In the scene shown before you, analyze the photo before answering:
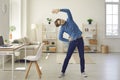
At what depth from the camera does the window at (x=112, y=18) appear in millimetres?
11492

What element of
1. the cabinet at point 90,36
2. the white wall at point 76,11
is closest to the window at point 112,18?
the white wall at point 76,11

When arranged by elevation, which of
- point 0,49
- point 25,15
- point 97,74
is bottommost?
point 97,74

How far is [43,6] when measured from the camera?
1124 centimetres

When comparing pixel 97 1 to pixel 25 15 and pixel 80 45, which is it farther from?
pixel 80 45

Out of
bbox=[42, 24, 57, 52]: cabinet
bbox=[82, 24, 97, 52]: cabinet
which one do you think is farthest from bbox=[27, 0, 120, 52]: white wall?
bbox=[42, 24, 57, 52]: cabinet

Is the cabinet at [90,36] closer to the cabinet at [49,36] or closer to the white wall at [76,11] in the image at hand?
the white wall at [76,11]

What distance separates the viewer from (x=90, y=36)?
11.2 m

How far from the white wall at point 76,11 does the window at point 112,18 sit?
1.01ft

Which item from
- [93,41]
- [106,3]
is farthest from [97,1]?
[93,41]

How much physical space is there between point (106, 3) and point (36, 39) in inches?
162

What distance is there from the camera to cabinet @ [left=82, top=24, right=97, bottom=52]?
36.8 feet

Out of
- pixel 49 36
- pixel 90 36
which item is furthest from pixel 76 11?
pixel 49 36

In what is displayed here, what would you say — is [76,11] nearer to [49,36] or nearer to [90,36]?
[90,36]

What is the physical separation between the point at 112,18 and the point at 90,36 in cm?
156
